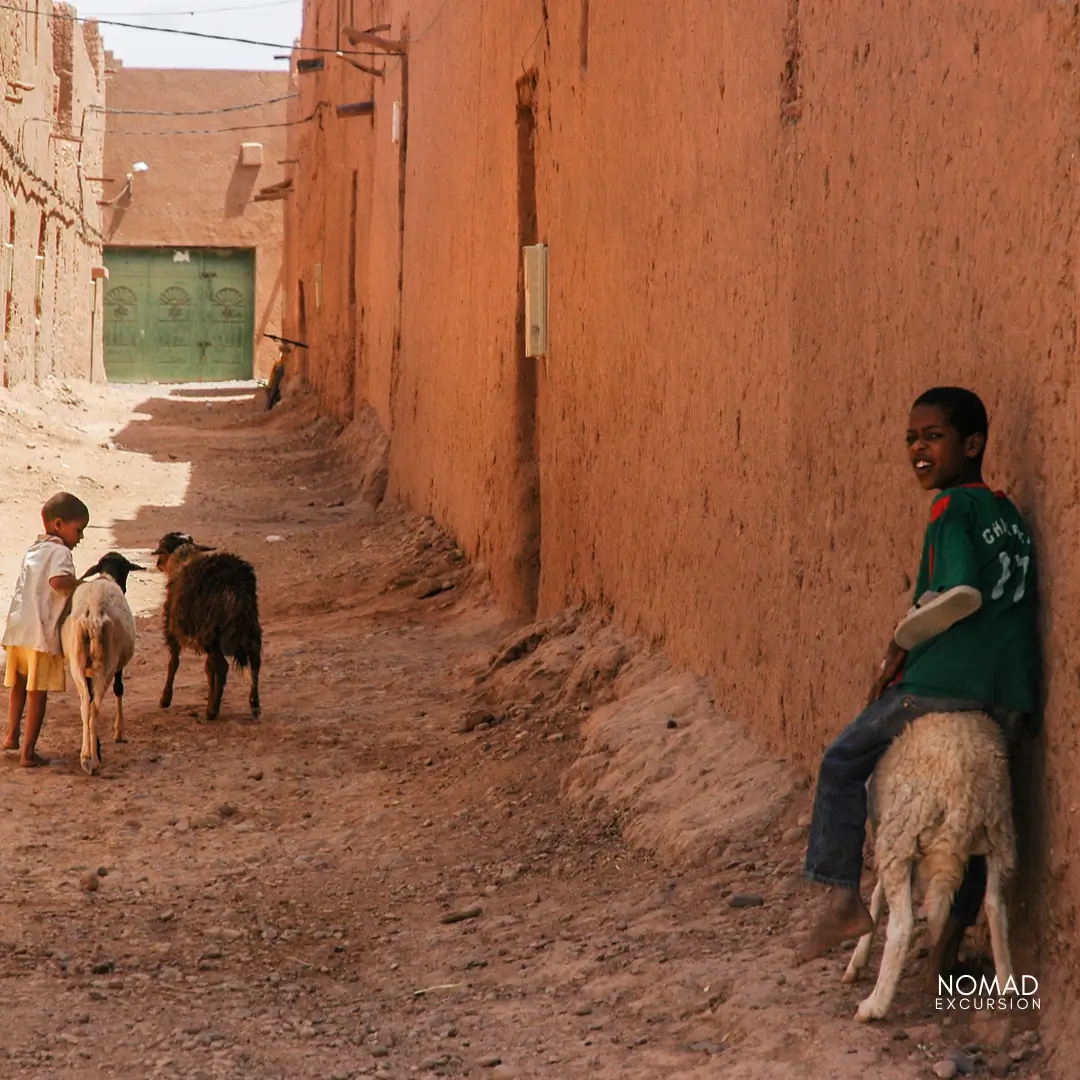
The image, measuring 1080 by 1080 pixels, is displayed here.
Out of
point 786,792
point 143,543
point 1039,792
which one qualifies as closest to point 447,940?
point 786,792

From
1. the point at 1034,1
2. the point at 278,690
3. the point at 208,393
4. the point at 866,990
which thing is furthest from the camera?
the point at 208,393

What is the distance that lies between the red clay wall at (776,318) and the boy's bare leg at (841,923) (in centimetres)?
39

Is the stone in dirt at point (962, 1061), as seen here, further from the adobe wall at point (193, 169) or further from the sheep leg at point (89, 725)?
the adobe wall at point (193, 169)

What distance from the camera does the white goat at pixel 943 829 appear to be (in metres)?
3.37

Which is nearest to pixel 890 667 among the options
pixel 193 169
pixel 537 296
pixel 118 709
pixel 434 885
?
pixel 434 885

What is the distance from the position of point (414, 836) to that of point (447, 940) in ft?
3.61

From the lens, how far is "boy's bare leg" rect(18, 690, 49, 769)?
259 inches

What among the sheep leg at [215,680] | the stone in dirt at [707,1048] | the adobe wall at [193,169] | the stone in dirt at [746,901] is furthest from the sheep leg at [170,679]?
the adobe wall at [193,169]

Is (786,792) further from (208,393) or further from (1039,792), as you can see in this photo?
(208,393)

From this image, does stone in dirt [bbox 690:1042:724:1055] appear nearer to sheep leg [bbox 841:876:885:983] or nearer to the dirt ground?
the dirt ground

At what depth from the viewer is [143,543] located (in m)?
12.6

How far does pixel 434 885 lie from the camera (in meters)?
5.17

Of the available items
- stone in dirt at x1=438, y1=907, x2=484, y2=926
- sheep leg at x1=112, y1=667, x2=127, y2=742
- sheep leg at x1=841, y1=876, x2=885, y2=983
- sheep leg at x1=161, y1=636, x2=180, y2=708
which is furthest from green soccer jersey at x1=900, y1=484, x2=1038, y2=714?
sheep leg at x1=161, y1=636, x2=180, y2=708

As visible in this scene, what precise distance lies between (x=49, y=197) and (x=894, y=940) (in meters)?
23.5
